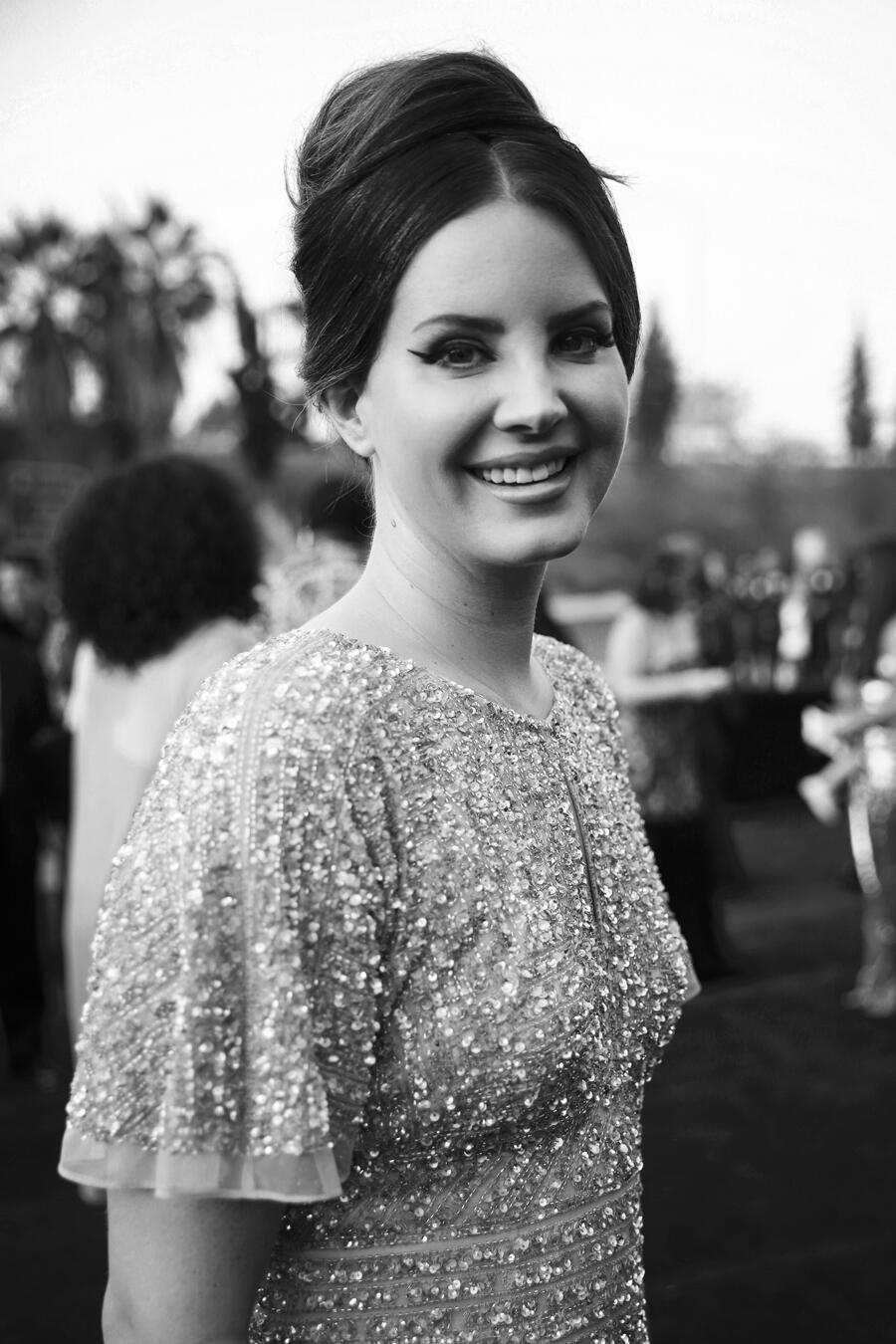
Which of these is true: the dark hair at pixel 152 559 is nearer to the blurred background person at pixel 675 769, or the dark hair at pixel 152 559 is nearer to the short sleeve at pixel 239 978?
the short sleeve at pixel 239 978

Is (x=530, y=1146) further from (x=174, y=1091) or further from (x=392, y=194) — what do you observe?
(x=392, y=194)

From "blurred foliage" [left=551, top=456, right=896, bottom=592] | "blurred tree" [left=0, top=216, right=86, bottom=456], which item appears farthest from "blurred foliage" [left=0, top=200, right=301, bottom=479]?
"blurred foliage" [left=551, top=456, right=896, bottom=592]

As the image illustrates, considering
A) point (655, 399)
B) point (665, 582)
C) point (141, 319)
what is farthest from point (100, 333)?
point (665, 582)

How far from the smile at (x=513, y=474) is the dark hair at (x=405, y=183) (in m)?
0.13

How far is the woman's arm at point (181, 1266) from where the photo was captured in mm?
910

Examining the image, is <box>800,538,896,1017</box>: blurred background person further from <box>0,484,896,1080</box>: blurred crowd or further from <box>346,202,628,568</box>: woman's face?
<box>346,202,628,568</box>: woman's face

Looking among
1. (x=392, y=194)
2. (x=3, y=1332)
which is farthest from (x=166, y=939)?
(x=3, y=1332)

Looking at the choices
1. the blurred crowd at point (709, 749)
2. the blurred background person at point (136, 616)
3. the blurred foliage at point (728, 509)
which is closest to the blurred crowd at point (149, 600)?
the blurred background person at point (136, 616)

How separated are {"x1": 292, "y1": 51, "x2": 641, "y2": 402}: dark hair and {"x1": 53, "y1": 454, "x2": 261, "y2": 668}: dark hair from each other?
2.10 m

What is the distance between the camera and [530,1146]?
1054 mm

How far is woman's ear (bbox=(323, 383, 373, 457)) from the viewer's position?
1128 millimetres

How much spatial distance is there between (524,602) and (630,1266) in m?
0.58

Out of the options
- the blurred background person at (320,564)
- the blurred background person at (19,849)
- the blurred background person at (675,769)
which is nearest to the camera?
the blurred background person at (320,564)

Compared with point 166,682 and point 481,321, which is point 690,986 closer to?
point 481,321
